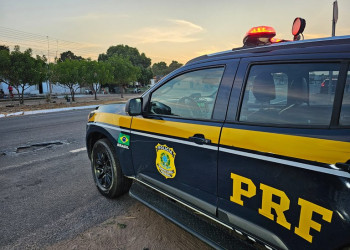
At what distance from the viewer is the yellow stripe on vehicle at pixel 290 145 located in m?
1.24

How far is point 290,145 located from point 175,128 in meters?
0.97

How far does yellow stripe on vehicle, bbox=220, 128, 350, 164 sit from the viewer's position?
48.7 inches

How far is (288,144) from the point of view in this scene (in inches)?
56.0

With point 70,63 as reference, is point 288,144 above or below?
below

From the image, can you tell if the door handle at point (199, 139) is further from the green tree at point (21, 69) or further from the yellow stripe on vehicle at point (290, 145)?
the green tree at point (21, 69)

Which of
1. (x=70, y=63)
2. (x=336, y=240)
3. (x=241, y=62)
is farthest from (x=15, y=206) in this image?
(x=70, y=63)

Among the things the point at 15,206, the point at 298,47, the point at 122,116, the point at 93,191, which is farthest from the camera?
the point at 93,191

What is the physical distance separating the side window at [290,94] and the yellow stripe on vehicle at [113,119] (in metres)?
1.40

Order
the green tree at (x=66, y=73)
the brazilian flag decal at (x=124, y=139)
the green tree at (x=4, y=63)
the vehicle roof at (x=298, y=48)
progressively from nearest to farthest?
the vehicle roof at (x=298, y=48), the brazilian flag decal at (x=124, y=139), the green tree at (x=4, y=63), the green tree at (x=66, y=73)

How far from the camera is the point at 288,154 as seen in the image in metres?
1.40

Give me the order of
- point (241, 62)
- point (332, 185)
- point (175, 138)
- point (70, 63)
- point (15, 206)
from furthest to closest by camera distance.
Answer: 1. point (70, 63)
2. point (15, 206)
3. point (175, 138)
4. point (241, 62)
5. point (332, 185)

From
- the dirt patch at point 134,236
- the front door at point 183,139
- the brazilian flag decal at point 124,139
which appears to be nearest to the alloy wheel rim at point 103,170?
the brazilian flag decal at point 124,139

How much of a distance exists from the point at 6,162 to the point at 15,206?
2318 mm

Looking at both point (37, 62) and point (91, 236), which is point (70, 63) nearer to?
point (37, 62)
